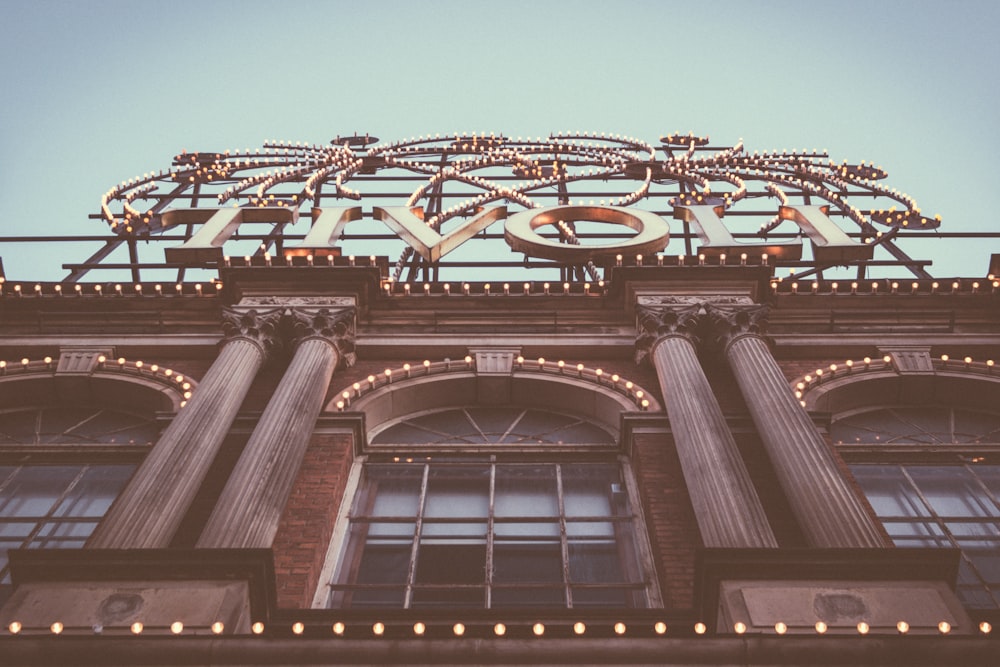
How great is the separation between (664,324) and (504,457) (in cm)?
276

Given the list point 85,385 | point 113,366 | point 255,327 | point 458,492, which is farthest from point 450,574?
point 85,385

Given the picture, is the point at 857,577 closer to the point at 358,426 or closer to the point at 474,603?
the point at 474,603

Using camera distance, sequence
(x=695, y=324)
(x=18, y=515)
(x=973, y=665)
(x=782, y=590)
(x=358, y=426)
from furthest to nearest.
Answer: (x=695, y=324), (x=358, y=426), (x=18, y=515), (x=782, y=590), (x=973, y=665)

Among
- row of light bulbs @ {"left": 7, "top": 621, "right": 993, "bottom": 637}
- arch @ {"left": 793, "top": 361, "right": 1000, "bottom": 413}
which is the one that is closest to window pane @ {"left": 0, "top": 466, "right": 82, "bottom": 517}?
row of light bulbs @ {"left": 7, "top": 621, "right": 993, "bottom": 637}

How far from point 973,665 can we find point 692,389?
5057 millimetres

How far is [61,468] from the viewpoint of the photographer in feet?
36.0

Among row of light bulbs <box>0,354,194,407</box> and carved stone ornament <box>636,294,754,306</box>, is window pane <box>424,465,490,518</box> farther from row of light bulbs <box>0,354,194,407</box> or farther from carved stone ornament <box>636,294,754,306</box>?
row of light bulbs <box>0,354,194,407</box>

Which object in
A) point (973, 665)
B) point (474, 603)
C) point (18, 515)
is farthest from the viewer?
point (18, 515)

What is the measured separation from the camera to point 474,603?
8.36 metres

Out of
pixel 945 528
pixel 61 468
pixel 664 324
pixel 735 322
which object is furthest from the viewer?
pixel 664 324

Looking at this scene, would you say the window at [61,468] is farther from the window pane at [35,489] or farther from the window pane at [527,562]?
the window pane at [527,562]

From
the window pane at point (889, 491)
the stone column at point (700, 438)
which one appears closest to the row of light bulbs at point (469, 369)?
the stone column at point (700, 438)

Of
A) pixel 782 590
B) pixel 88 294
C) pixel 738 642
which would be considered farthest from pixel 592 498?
pixel 88 294

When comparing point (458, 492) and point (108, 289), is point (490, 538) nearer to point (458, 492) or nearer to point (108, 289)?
point (458, 492)
